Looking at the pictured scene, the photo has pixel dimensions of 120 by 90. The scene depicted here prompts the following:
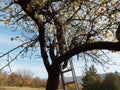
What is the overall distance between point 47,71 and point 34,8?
2407 millimetres

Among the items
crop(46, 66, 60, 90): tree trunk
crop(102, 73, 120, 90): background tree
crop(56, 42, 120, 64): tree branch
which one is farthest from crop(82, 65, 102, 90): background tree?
crop(56, 42, 120, 64): tree branch

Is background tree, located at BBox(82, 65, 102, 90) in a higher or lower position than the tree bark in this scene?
higher

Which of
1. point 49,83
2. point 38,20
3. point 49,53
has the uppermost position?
point 38,20

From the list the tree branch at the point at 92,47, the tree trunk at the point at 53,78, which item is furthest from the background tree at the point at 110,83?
the tree branch at the point at 92,47

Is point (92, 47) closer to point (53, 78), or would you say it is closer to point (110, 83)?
point (53, 78)

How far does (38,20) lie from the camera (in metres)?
13.5

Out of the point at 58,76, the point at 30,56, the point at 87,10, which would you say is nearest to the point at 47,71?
the point at 58,76

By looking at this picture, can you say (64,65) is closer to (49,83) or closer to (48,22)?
(49,83)

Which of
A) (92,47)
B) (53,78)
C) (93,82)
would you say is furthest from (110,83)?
(92,47)

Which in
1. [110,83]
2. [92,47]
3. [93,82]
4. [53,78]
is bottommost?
[53,78]

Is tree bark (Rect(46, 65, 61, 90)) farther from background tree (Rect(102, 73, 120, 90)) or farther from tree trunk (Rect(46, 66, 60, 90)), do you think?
background tree (Rect(102, 73, 120, 90))

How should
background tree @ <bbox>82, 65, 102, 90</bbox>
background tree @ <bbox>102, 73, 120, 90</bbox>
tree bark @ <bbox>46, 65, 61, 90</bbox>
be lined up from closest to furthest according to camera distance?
tree bark @ <bbox>46, 65, 61, 90</bbox> < background tree @ <bbox>82, 65, 102, 90</bbox> < background tree @ <bbox>102, 73, 120, 90</bbox>

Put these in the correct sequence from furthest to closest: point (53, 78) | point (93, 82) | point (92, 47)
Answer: point (93, 82) < point (53, 78) < point (92, 47)

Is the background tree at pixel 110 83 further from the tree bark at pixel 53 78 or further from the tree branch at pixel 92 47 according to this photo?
the tree branch at pixel 92 47
